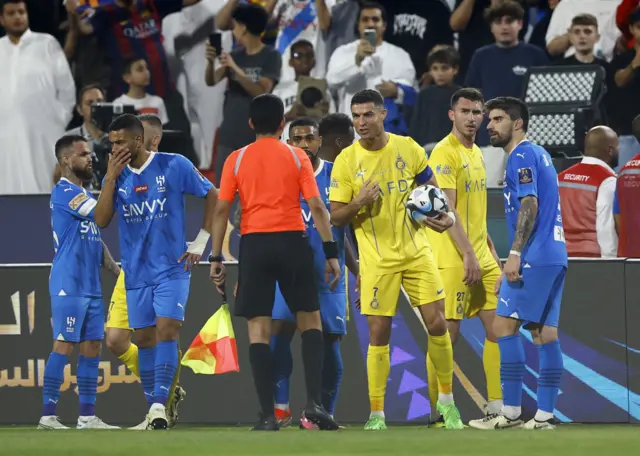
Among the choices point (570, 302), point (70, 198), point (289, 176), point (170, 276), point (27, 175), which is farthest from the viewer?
point (27, 175)

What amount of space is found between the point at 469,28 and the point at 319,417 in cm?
644

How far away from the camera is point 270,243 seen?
7.46m

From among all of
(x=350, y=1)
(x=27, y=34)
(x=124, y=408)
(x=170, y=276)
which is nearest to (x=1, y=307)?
(x=124, y=408)

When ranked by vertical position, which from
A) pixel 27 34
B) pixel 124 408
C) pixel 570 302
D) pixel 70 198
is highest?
pixel 27 34

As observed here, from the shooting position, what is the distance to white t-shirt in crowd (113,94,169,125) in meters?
12.6

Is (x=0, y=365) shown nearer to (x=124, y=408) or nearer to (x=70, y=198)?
(x=124, y=408)

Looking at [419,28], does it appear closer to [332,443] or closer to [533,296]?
[533,296]

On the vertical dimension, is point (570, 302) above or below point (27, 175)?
below

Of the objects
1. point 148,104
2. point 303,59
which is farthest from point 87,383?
point 303,59

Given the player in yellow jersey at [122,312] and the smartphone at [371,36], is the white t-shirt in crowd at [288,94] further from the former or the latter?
the player in yellow jersey at [122,312]

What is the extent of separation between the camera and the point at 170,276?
820 cm

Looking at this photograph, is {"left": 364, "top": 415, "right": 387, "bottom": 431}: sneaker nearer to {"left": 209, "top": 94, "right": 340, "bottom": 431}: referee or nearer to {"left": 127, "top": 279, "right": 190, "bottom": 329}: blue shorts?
{"left": 209, "top": 94, "right": 340, "bottom": 431}: referee

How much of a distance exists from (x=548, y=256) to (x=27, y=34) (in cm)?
725

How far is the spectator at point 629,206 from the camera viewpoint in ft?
32.8
